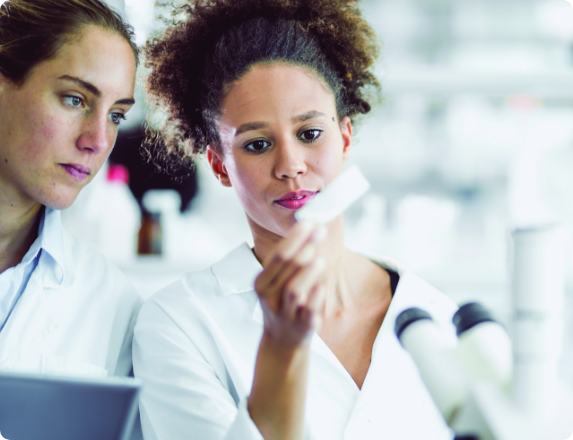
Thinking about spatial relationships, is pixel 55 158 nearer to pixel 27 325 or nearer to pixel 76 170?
pixel 76 170

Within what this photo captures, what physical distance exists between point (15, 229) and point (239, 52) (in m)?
0.66

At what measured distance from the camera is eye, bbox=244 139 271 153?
108 centimetres

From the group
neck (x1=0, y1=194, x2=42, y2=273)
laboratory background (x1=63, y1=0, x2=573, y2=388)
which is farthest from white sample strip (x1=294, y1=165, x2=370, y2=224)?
laboratory background (x1=63, y1=0, x2=573, y2=388)

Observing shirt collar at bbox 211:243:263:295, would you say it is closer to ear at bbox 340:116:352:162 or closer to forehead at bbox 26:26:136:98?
ear at bbox 340:116:352:162

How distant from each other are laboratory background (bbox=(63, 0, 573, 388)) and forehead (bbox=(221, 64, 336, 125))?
32.4 inches

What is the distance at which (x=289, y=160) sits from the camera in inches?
40.6

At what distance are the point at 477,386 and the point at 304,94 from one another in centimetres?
71

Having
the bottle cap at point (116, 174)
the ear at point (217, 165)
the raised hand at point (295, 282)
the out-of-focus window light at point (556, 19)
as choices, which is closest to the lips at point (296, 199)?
the ear at point (217, 165)

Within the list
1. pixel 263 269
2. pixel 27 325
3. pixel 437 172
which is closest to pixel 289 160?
pixel 263 269

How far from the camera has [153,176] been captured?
2061 millimetres

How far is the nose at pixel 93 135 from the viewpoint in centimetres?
111

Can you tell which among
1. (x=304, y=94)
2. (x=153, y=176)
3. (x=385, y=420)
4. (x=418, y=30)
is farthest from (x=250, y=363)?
(x=418, y=30)

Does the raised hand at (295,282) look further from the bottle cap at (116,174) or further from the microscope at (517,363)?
the bottle cap at (116,174)

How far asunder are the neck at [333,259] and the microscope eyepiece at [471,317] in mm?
577
